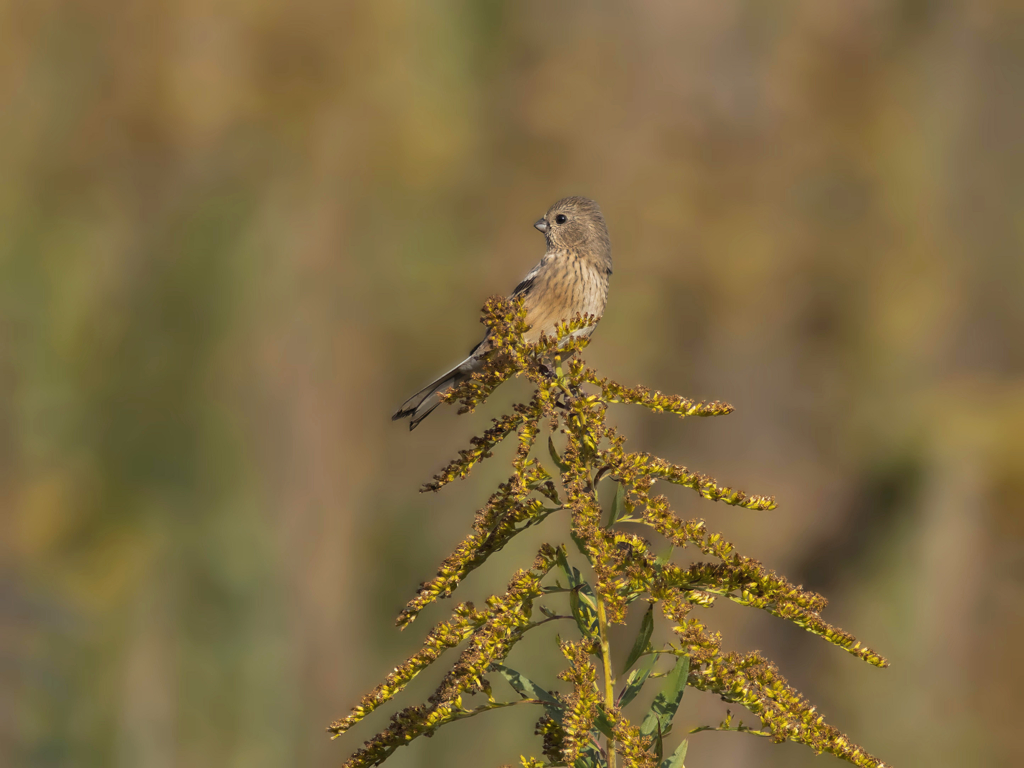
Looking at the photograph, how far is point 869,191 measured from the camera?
15711 mm

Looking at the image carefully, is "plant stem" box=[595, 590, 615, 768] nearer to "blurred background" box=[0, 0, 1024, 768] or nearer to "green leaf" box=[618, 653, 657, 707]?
"green leaf" box=[618, 653, 657, 707]

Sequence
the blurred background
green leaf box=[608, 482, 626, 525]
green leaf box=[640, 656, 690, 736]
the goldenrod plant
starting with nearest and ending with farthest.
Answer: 1. the goldenrod plant
2. green leaf box=[640, 656, 690, 736]
3. green leaf box=[608, 482, 626, 525]
4. the blurred background

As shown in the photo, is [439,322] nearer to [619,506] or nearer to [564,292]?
[564,292]

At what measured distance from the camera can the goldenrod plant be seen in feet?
6.36

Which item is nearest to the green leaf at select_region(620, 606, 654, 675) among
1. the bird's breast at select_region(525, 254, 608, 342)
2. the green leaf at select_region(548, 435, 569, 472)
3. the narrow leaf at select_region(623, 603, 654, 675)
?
the narrow leaf at select_region(623, 603, 654, 675)

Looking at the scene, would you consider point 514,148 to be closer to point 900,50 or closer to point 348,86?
point 348,86

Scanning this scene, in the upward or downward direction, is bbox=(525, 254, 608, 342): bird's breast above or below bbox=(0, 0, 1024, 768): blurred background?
below

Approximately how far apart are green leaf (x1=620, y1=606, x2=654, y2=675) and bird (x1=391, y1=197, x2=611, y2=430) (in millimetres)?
3025

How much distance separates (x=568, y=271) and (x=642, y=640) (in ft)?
12.0

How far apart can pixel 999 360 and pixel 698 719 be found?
7.79 meters

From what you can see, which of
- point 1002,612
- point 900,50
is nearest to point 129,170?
point 900,50

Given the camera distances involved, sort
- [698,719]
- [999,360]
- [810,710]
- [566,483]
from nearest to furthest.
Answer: [810,710] → [566,483] → [698,719] → [999,360]

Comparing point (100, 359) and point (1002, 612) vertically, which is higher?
point (100, 359)

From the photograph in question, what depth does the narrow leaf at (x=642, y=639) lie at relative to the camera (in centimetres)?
219
